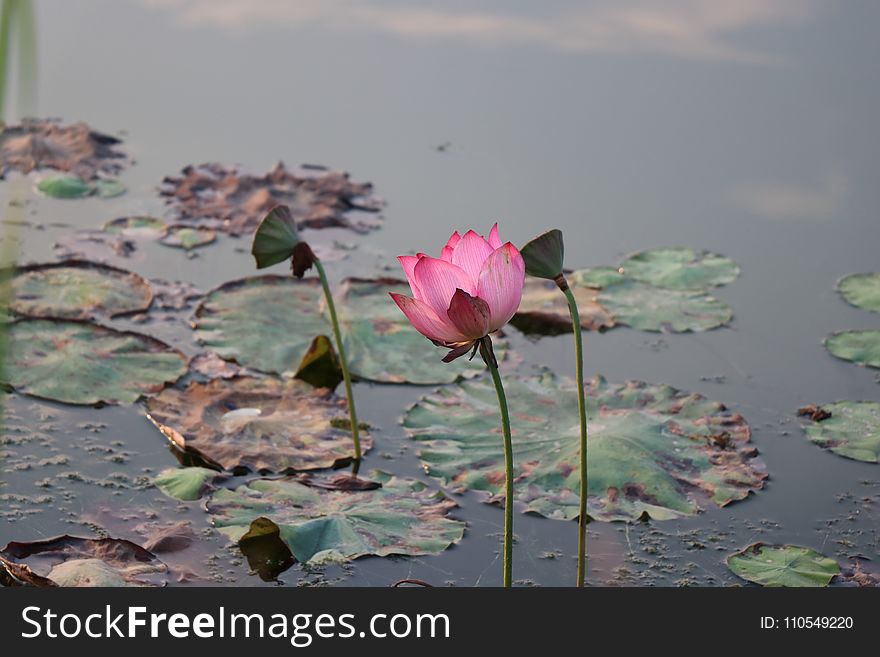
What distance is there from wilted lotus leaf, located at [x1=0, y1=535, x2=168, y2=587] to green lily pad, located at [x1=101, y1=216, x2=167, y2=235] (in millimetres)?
2098

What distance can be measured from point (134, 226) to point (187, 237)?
226 millimetres

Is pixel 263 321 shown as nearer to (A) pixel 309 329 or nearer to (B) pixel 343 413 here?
(A) pixel 309 329

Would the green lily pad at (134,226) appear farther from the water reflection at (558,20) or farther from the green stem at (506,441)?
the green stem at (506,441)

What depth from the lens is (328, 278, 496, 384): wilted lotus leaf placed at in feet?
11.8

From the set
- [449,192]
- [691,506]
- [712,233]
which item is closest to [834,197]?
[712,233]

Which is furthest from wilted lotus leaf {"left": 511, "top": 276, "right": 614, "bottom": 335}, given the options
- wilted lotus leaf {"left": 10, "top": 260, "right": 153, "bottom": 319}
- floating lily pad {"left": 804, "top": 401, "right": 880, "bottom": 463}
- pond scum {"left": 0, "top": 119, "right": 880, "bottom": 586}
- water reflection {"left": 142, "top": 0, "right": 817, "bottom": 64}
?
water reflection {"left": 142, "top": 0, "right": 817, "bottom": 64}

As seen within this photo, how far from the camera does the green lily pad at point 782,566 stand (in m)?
2.65

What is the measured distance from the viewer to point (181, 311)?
3938 mm

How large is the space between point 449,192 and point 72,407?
2025 mm

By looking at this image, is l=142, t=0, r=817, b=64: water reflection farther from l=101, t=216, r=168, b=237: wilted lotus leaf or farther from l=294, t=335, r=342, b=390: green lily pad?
l=294, t=335, r=342, b=390: green lily pad

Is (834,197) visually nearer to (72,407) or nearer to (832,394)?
(832,394)

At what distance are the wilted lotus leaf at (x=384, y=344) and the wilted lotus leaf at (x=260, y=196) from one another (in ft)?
2.37

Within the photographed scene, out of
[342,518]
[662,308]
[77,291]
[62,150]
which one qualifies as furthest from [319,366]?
[62,150]

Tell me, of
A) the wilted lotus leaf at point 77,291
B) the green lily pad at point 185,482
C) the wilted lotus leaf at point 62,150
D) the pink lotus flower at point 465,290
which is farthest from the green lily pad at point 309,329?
the pink lotus flower at point 465,290
